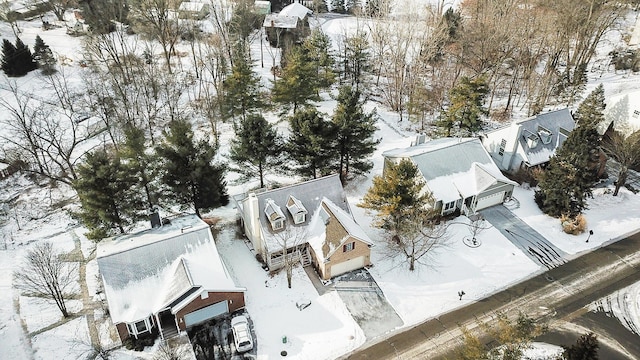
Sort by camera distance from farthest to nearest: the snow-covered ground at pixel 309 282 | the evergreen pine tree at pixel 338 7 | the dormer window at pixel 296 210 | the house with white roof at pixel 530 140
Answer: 1. the evergreen pine tree at pixel 338 7
2. the house with white roof at pixel 530 140
3. the dormer window at pixel 296 210
4. the snow-covered ground at pixel 309 282

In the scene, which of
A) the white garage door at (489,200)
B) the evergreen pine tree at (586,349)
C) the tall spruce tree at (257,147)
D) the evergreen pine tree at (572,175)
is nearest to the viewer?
the evergreen pine tree at (586,349)

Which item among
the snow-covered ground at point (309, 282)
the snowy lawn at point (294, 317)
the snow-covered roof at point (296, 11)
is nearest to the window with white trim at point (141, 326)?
the snow-covered ground at point (309, 282)

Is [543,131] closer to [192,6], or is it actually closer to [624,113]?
[624,113]

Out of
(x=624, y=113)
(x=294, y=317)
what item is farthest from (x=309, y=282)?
(x=624, y=113)

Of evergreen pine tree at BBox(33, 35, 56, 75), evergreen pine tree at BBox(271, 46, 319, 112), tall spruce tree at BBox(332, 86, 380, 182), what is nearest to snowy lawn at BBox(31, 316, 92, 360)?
tall spruce tree at BBox(332, 86, 380, 182)

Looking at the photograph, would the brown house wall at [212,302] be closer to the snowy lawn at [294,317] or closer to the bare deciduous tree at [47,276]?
the snowy lawn at [294,317]

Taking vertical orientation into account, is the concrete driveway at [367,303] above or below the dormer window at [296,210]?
below
